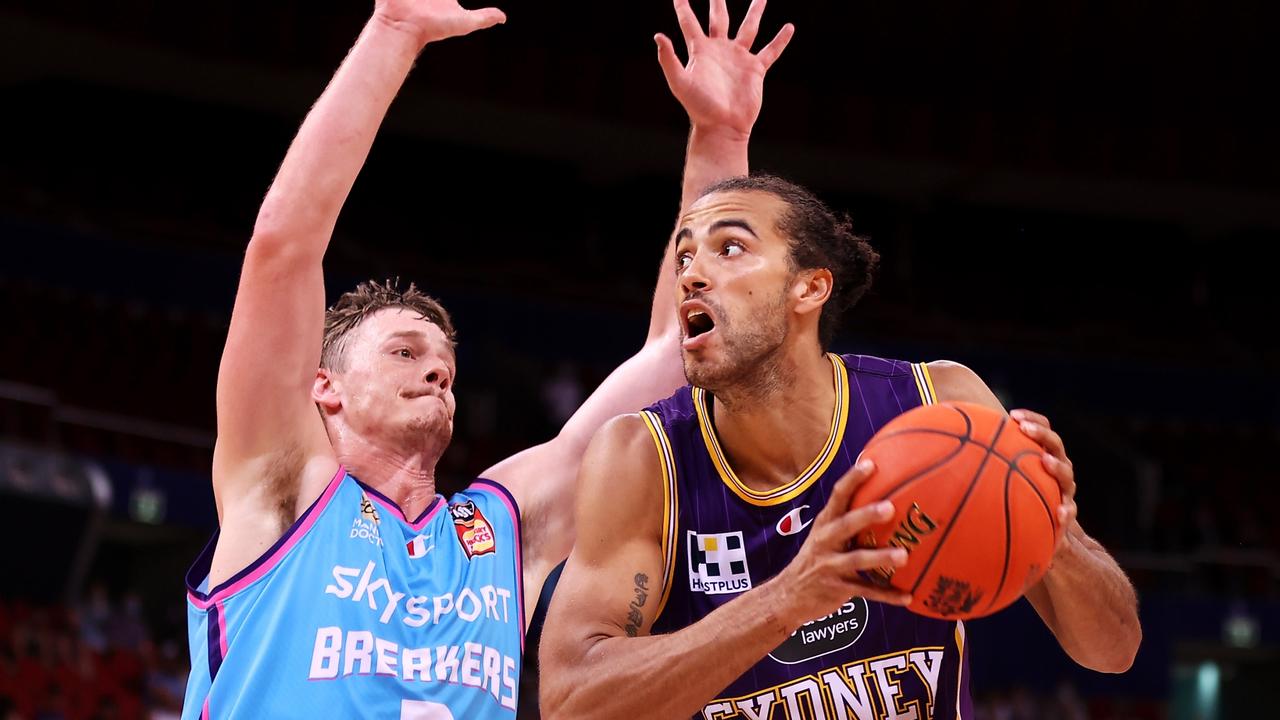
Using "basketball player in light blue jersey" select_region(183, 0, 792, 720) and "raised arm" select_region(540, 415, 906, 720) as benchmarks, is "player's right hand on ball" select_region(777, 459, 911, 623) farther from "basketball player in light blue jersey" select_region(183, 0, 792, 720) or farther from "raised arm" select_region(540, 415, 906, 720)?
"basketball player in light blue jersey" select_region(183, 0, 792, 720)

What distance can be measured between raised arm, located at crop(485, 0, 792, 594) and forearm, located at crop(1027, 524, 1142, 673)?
50.2 inches

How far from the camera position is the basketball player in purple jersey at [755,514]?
3018 mm

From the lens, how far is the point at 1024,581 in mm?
2604

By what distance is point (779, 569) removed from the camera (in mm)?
3148

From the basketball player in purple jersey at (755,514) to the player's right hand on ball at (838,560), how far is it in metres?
0.32

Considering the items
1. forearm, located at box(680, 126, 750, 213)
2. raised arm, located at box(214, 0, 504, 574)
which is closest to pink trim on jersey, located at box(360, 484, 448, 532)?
raised arm, located at box(214, 0, 504, 574)

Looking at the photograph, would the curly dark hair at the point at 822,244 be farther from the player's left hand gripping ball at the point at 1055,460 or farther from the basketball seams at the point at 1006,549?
the basketball seams at the point at 1006,549

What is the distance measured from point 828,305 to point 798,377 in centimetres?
29

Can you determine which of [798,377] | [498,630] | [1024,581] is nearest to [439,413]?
[498,630]

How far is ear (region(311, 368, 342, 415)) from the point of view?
374cm

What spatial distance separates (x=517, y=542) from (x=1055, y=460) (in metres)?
1.55

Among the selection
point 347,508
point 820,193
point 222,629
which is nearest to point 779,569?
point 347,508

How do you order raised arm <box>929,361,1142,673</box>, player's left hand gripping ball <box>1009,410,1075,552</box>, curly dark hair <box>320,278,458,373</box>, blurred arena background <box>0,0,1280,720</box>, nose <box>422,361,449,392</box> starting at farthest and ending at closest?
blurred arena background <box>0,0,1280,720</box>
curly dark hair <box>320,278,458,373</box>
nose <box>422,361,449,392</box>
raised arm <box>929,361,1142,673</box>
player's left hand gripping ball <box>1009,410,1075,552</box>

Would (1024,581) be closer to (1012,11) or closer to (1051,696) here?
(1051,696)
